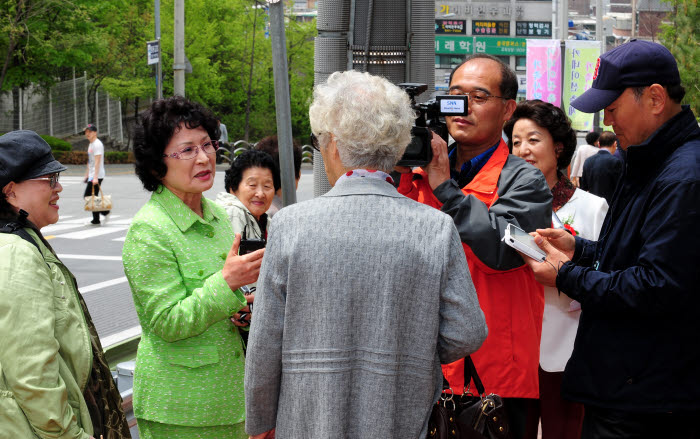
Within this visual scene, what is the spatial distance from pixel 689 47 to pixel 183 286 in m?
24.9

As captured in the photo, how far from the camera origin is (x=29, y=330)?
7.94 ft

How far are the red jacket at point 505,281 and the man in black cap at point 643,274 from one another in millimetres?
188

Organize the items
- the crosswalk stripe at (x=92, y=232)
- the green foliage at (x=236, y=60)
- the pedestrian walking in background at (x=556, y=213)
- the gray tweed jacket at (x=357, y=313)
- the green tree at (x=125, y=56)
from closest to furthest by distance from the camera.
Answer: the gray tweed jacket at (x=357, y=313), the pedestrian walking in background at (x=556, y=213), the crosswalk stripe at (x=92, y=232), the green tree at (x=125, y=56), the green foliage at (x=236, y=60)

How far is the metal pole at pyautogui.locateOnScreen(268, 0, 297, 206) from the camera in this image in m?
3.19

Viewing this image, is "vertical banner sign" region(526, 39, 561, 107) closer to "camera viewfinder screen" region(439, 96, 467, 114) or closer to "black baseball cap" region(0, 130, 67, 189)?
"camera viewfinder screen" region(439, 96, 467, 114)

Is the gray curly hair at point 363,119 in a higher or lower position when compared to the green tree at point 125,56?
lower

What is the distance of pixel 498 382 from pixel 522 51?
8041cm

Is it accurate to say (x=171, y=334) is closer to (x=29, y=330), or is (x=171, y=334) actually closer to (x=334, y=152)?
(x=29, y=330)

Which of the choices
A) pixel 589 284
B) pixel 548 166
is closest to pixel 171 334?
pixel 589 284

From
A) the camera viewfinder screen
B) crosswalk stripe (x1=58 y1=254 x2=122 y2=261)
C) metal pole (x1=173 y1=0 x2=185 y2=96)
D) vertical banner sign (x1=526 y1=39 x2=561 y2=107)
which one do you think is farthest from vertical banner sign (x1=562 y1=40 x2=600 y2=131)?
the camera viewfinder screen

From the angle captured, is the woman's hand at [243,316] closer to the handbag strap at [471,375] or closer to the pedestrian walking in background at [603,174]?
the handbag strap at [471,375]

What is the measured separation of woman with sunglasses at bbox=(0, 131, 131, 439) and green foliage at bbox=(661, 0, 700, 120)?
22673 millimetres

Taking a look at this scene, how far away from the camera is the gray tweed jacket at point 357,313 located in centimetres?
215

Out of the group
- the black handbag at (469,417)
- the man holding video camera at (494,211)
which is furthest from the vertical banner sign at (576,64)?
the black handbag at (469,417)
